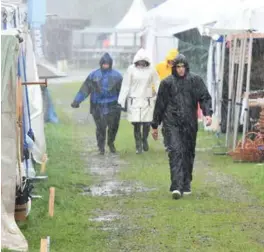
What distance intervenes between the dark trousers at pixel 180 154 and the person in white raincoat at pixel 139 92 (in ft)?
15.8

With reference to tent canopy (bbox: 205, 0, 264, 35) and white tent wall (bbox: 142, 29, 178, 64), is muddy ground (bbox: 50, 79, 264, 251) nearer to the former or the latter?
tent canopy (bbox: 205, 0, 264, 35)

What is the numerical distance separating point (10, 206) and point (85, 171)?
20.2 ft

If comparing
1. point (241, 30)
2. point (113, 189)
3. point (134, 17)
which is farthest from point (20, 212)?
point (134, 17)

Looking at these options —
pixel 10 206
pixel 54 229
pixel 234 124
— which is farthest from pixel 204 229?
pixel 234 124

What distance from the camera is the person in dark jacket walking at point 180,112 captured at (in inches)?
450

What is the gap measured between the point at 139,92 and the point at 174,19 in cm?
749

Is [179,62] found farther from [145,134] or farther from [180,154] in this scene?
[145,134]

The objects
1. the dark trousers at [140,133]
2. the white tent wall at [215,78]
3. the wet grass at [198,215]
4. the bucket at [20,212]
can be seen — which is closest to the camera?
the wet grass at [198,215]

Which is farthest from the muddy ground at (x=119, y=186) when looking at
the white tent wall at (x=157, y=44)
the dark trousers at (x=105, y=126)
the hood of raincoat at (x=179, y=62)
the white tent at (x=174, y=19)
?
the white tent wall at (x=157, y=44)

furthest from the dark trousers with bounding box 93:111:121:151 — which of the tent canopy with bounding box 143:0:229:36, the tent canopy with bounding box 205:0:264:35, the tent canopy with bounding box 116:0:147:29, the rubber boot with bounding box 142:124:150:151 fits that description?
the tent canopy with bounding box 116:0:147:29

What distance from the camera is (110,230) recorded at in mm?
9344

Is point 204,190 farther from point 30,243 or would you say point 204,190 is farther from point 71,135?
point 71,135

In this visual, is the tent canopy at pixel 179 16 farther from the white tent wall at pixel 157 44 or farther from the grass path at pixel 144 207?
the grass path at pixel 144 207

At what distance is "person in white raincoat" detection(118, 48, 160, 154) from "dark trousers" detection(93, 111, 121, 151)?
268 millimetres
